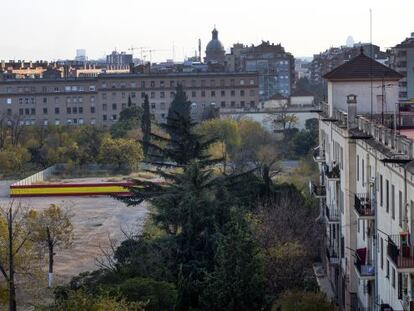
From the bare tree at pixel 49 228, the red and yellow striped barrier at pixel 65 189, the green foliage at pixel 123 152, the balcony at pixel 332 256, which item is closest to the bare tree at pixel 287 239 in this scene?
the balcony at pixel 332 256

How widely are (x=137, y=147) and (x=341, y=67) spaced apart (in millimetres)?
46826

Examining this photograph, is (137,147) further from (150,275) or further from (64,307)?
(64,307)

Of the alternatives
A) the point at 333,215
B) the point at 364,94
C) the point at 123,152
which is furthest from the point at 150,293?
the point at 123,152

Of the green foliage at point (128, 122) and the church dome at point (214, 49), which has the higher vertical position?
the church dome at point (214, 49)

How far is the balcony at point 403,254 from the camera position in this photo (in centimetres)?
2027

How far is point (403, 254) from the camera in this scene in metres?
20.6

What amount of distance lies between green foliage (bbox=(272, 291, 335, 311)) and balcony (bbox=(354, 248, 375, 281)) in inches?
48.7

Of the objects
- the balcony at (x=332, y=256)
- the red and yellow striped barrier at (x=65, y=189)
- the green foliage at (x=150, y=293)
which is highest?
the green foliage at (x=150, y=293)

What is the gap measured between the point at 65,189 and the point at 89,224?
15.7 meters

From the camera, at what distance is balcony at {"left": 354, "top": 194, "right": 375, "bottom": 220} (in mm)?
26672

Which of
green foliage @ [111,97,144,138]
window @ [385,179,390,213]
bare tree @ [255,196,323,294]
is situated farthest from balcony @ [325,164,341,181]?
green foliage @ [111,97,144,138]

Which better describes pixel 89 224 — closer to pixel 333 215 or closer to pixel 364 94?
pixel 333 215

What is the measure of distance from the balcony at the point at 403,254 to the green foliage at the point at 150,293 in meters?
7.48

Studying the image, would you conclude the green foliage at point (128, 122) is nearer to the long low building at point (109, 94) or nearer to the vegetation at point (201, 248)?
the long low building at point (109, 94)
